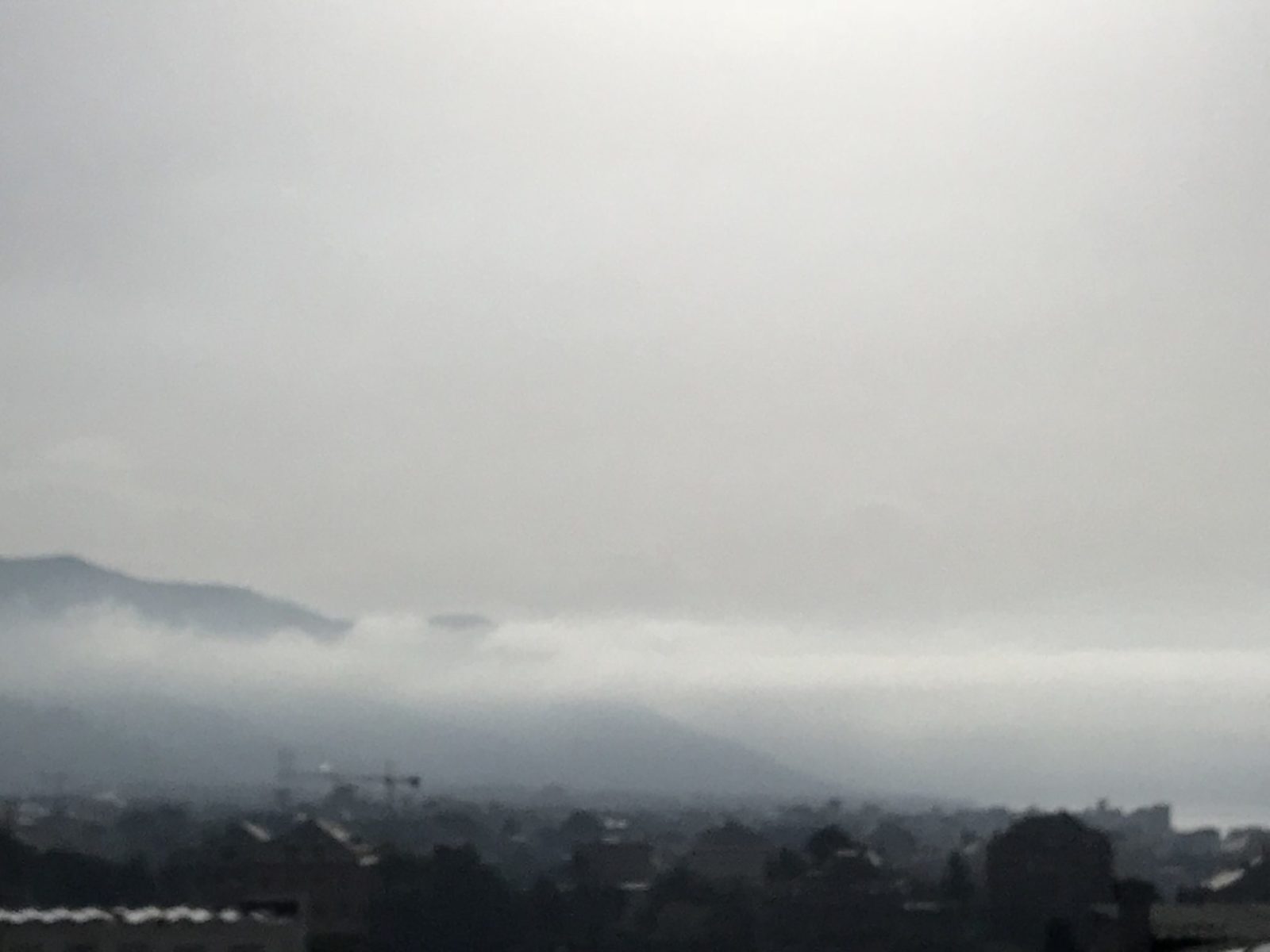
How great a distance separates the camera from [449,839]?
103 meters

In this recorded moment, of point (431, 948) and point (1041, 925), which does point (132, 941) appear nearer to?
point (431, 948)

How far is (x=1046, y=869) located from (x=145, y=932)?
35.6m

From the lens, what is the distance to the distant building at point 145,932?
107 feet

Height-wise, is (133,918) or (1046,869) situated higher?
(133,918)

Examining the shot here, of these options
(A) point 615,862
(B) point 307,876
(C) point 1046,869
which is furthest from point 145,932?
(A) point 615,862

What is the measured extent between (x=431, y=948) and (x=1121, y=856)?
55426 millimetres

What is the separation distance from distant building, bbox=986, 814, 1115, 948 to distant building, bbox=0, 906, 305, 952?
31.0 metres

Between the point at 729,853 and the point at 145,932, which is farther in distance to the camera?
the point at 729,853

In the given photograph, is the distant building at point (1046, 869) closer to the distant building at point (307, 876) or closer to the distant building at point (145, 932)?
the distant building at point (307, 876)

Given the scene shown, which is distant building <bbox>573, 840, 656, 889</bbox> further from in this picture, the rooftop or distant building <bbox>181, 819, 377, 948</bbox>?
the rooftop

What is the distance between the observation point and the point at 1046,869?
59.8 metres

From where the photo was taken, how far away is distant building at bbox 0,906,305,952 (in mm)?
32469

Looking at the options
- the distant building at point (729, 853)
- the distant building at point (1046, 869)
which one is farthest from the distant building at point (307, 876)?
the distant building at point (729, 853)

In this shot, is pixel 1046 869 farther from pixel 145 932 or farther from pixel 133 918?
pixel 145 932
